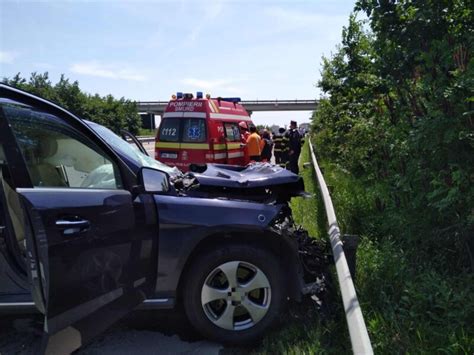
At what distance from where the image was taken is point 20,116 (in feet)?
8.86

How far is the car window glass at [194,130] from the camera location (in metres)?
9.80

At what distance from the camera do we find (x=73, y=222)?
2.54 metres

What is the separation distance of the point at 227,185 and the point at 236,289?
0.87 meters

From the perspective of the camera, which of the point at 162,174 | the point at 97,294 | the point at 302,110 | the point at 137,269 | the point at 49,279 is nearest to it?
the point at 49,279

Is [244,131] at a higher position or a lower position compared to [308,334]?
higher

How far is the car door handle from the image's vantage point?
248cm

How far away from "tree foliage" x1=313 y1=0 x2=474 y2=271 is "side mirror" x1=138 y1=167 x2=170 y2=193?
6.39 ft

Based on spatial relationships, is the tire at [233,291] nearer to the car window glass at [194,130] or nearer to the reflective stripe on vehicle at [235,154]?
the car window glass at [194,130]

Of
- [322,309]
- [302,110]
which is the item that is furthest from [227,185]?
[302,110]

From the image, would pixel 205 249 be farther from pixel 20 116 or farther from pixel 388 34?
pixel 388 34

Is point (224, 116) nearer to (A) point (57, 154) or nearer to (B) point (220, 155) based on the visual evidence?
(B) point (220, 155)

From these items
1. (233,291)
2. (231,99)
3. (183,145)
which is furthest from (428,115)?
(231,99)

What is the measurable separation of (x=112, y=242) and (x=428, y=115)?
2.53 meters

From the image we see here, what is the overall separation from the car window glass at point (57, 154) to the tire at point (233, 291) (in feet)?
2.99
